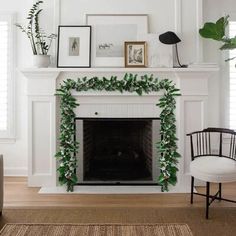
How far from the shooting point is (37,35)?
Result: 14.1ft

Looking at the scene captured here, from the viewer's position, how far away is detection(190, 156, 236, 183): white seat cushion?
330 cm

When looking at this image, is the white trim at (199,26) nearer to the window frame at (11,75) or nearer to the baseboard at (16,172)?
the window frame at (11,75)

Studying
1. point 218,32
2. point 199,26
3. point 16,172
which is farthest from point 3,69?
point 218,32

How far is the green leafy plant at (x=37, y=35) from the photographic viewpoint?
14.1 ft

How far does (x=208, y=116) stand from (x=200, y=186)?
3.19 feet

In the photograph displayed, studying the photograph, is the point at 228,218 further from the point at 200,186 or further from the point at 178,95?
the point at 178,95

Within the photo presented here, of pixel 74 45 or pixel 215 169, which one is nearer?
pixel 215 169

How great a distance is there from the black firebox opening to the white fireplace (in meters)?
0.13

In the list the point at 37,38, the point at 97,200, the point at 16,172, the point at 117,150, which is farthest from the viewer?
the point at 16,172

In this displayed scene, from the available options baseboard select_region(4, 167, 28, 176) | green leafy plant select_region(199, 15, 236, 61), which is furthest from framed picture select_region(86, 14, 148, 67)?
baseboard select_region(4, 167, 28, 176)

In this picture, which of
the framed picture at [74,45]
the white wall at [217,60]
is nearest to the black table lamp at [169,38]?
the white wall at [217,60]

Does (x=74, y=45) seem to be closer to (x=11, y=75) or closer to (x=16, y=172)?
(x=11, y=75)

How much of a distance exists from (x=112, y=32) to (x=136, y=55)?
446 millimetres

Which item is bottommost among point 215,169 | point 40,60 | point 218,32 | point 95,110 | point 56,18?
point 215,169
